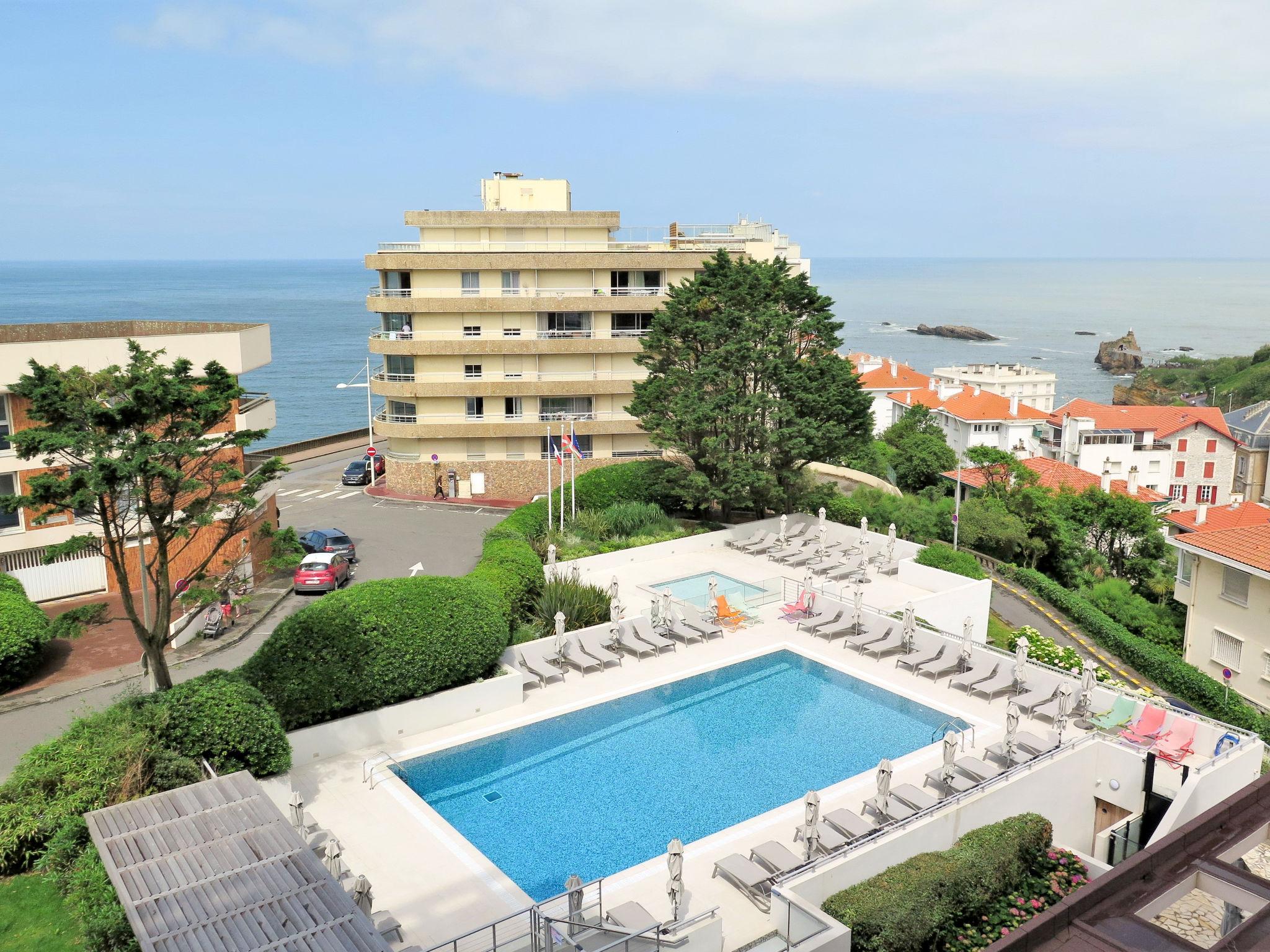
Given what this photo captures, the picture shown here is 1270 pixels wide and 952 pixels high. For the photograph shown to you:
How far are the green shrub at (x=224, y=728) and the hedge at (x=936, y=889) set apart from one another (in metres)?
8.38

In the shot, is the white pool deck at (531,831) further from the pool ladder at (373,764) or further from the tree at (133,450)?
the tree at (133,450)

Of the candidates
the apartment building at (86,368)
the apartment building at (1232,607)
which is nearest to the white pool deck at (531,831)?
the apartment building at (86,368)

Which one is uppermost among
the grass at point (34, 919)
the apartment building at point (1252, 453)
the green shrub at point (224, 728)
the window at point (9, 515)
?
the window at point (9, 515)

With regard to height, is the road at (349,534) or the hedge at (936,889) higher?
the road at (349,534)

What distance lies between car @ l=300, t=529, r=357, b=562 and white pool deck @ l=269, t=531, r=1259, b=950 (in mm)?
10339

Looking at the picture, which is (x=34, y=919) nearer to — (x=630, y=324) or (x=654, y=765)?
(x=654, y=765)

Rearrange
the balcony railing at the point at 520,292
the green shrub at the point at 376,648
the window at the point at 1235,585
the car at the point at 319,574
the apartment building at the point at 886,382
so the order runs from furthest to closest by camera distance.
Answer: the apartment building at the point at 886,382
the balcony railing at the point at 520,292
the window at the point at 1235,585
the car at the point at 319,574
the green shrub at the point at 376,648

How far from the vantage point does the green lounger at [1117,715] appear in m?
17.9

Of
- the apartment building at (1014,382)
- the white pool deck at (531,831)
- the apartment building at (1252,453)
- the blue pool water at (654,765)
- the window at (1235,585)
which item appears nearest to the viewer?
the white pool deck at (531,831)

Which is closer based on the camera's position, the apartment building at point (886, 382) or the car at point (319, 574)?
the car at point (319, 574)

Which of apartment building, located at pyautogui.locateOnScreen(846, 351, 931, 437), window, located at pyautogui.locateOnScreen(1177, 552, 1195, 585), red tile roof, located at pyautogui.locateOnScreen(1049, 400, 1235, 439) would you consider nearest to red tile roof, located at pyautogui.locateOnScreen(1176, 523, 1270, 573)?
window, located at pyautogui.locateOnScreen(1177, 552, 1195, 585)

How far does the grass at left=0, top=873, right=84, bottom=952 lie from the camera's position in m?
10.2

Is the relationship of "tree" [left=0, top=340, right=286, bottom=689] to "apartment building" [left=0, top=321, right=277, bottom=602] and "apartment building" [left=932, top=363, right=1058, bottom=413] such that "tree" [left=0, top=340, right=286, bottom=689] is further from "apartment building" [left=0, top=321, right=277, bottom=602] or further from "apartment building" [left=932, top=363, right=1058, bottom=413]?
"apartment building" [left=932, top=363, right=1058, bottom=413]

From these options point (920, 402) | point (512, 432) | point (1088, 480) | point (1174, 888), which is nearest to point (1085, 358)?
point (920, 402)
